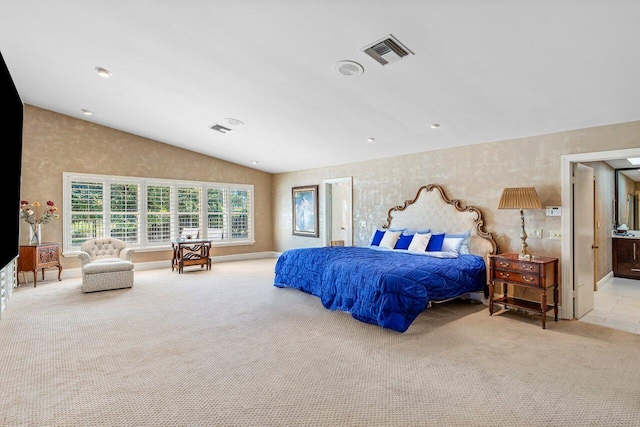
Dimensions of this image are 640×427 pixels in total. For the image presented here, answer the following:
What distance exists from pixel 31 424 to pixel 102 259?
4.37m

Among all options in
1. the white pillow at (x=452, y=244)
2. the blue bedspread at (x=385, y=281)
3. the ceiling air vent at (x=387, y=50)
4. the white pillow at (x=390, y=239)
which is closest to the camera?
the ceiling air vent at (x=387, y=50)

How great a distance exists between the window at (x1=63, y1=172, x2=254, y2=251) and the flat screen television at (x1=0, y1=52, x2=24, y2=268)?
4331 mm

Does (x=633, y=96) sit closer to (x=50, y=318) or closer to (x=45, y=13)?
(x=45, y=13)

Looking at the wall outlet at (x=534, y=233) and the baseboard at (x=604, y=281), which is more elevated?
the wall outlet at (x=534, y=233)

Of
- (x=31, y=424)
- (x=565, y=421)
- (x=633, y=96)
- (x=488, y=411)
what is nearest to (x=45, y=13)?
(x=31, y=424)

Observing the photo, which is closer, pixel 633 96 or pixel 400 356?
pixel 400 356

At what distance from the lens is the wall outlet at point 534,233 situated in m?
4.25

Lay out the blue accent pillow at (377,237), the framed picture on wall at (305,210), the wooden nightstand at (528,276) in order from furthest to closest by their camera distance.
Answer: the framed picture on wall at (305,210) → the blue accent pillow at (377,237) → the wooden nightstand at (528,276)

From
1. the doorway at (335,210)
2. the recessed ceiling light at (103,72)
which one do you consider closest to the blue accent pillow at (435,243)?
the doorway at (335,210)

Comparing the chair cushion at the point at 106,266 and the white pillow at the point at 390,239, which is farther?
the white pillow at the point at 390,239

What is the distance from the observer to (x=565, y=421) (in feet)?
6.52

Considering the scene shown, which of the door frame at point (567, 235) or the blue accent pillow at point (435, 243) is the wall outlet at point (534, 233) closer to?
the door frame at point (567, 235)

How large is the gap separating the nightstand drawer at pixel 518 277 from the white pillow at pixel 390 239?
168 cm

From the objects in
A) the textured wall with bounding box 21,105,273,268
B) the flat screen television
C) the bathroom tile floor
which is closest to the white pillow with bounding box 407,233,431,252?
the bathroom tile floor
